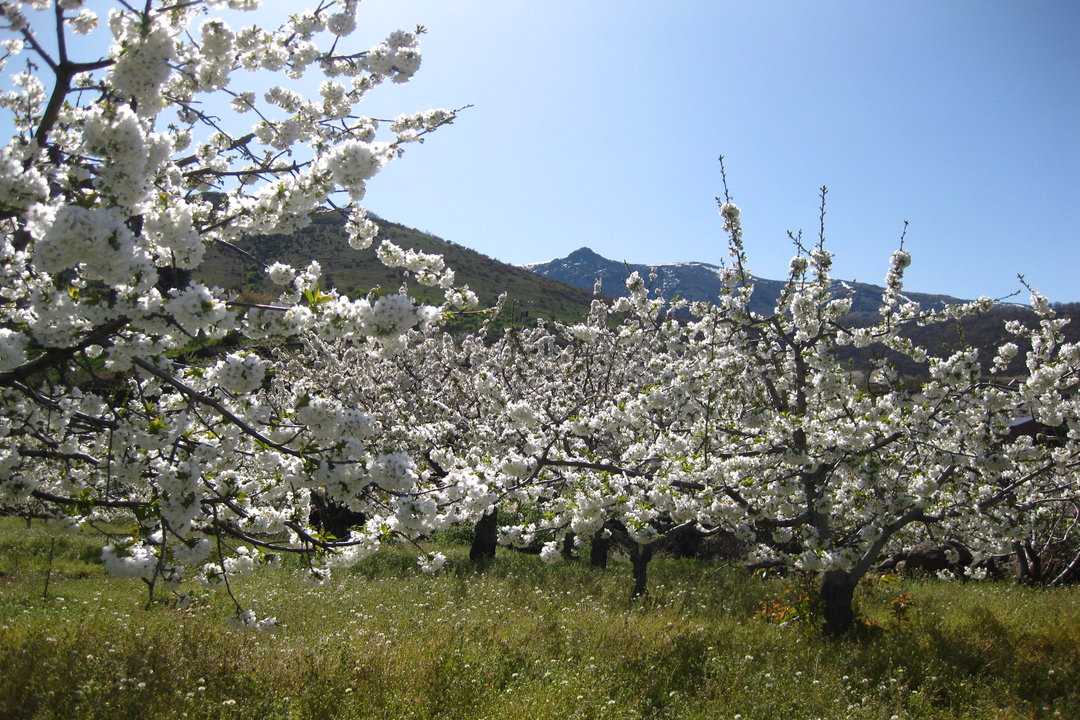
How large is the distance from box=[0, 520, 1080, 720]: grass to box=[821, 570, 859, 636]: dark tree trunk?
0.96ft

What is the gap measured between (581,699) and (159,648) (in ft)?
17.2

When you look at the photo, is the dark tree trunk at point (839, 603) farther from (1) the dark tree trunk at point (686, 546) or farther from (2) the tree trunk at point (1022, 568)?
(1) the dark tree trunk at point (686, 546)

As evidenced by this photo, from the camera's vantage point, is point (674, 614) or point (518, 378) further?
point (518, 378)

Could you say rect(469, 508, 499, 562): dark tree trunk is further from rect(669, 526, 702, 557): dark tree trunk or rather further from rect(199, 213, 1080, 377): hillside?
rect(199, 213, 1080, 377): hillside

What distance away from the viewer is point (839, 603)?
394 inches

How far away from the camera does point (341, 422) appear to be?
14.3ft

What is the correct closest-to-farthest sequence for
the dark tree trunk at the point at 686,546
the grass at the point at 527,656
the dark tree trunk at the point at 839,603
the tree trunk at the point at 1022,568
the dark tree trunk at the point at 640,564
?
the grass at the point at 527,656, the dark tree trunk at the point at 839,603, the dark tree trunk at the point at 640,564, the tree trunk at the point at 1022,568, the dark tree trunk at the point at 686,546

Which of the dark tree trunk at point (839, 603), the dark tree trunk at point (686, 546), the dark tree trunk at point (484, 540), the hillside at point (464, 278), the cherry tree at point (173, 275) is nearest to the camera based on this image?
the cherry tree at point (173, 275)

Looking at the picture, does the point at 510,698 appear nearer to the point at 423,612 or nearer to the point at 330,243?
the point at 423,612

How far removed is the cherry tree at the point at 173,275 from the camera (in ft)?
11.0

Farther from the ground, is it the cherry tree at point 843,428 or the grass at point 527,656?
the cherry tree at point 843,428

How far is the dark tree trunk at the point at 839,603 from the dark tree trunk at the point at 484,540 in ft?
29.9

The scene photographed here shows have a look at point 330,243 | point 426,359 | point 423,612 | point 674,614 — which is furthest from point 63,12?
point 330,243

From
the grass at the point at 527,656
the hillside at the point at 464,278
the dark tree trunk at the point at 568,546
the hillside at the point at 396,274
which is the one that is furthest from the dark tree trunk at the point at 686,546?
the hillside at the point at 396,274
